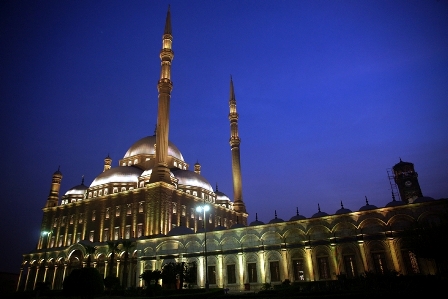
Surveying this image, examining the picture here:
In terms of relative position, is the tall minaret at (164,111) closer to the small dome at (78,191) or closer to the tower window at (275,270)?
the tower window at (275,270)

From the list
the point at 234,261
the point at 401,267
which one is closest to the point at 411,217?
the point at 401,267

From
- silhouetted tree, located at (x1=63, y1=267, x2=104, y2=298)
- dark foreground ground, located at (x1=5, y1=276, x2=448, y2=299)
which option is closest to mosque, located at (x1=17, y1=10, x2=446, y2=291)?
dark foreground ground, located at (x1=5, y1=276, x2=448, y2=299)

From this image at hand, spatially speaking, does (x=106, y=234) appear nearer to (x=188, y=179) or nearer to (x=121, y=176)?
(x=121, y=176)

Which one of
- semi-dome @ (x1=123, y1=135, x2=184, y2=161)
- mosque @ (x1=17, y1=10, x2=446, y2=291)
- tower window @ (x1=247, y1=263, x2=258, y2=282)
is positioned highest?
semi-dome @ (x1=123, y1=135, x2=184, y2=161)

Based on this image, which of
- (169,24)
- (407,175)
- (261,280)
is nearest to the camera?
(261,280)

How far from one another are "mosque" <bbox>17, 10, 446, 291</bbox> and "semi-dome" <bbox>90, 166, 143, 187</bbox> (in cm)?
16

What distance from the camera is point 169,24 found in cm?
5259

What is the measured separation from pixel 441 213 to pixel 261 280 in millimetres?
15848

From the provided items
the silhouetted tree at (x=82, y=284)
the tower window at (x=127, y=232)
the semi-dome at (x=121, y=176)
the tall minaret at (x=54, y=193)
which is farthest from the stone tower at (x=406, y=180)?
the tall minaret at (x=54, y=193)

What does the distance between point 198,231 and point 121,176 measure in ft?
68.3

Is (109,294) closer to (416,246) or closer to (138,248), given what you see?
(138,248)

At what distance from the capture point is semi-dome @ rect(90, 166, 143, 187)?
50.5 meters

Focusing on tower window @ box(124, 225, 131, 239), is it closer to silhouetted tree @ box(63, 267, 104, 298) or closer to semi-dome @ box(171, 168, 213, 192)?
semi-dome @ box(171, 168, 213, 192)

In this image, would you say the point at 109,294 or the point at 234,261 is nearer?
the point at 109,294
